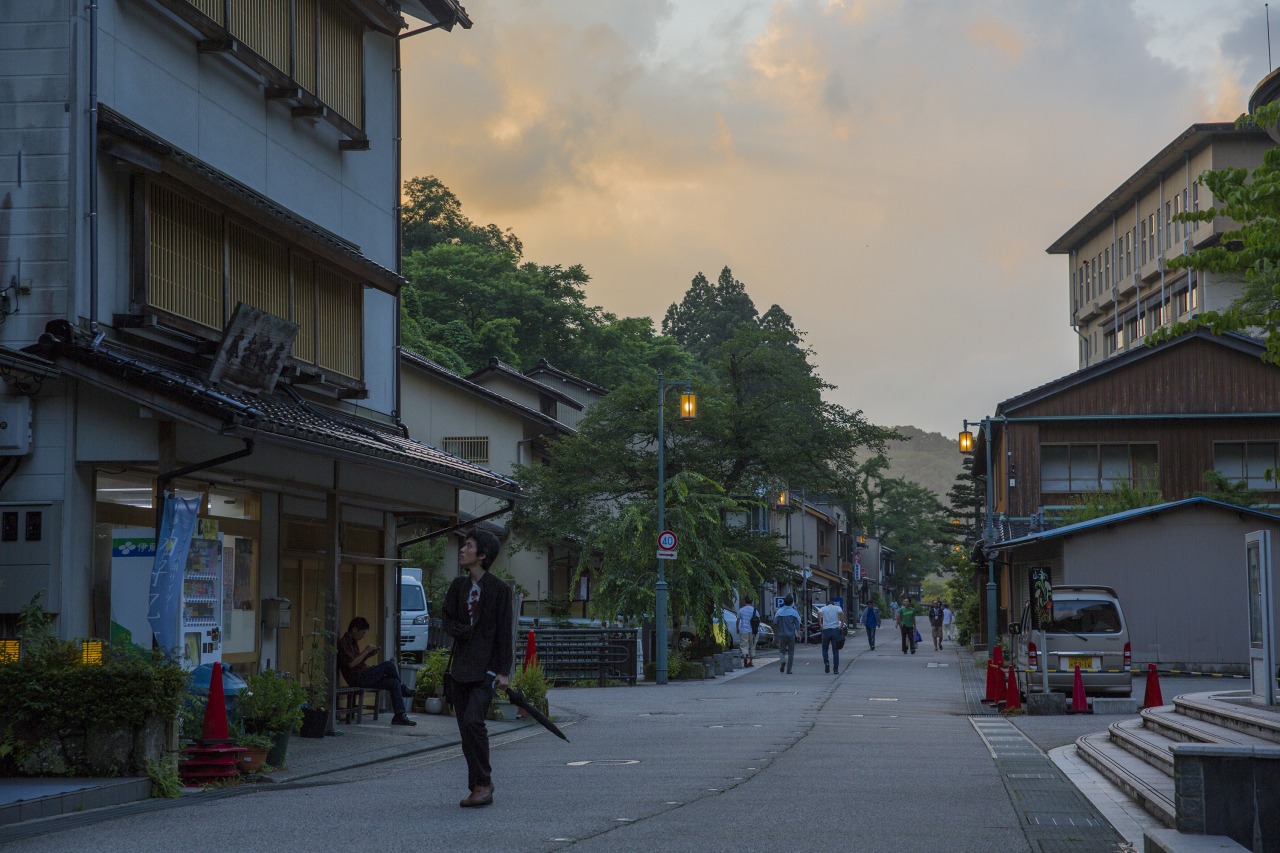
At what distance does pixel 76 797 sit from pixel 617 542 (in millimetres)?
27233

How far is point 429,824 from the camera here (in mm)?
9461

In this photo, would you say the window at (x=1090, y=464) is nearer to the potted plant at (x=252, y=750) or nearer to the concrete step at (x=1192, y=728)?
the concrete step at (x=1192, y=728)

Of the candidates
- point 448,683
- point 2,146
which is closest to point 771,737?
point 448,683

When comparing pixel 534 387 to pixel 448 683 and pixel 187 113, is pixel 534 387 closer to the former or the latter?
pixel 187 113

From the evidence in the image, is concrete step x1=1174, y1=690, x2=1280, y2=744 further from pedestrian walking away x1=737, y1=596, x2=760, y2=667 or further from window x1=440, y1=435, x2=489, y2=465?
window x1=440, y1=435, x2=489, y2=465

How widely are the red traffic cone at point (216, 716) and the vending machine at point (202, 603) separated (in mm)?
947

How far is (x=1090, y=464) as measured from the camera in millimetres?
47969

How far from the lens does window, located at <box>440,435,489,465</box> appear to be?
152 feet

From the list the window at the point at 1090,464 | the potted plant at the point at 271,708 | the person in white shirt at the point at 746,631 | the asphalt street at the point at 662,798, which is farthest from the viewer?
the window at the point at 1090,464

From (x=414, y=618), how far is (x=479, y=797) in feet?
79.2

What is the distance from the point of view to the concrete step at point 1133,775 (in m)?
10.2

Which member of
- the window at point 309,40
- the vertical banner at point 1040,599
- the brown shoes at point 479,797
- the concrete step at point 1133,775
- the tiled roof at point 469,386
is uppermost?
the window at point 309,40

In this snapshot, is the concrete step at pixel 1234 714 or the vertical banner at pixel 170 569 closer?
the concrete step at pixel 1234 714

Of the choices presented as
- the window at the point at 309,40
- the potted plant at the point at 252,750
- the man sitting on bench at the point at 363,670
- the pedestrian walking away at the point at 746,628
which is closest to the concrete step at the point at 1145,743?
the potted plant at the point at 252,750
